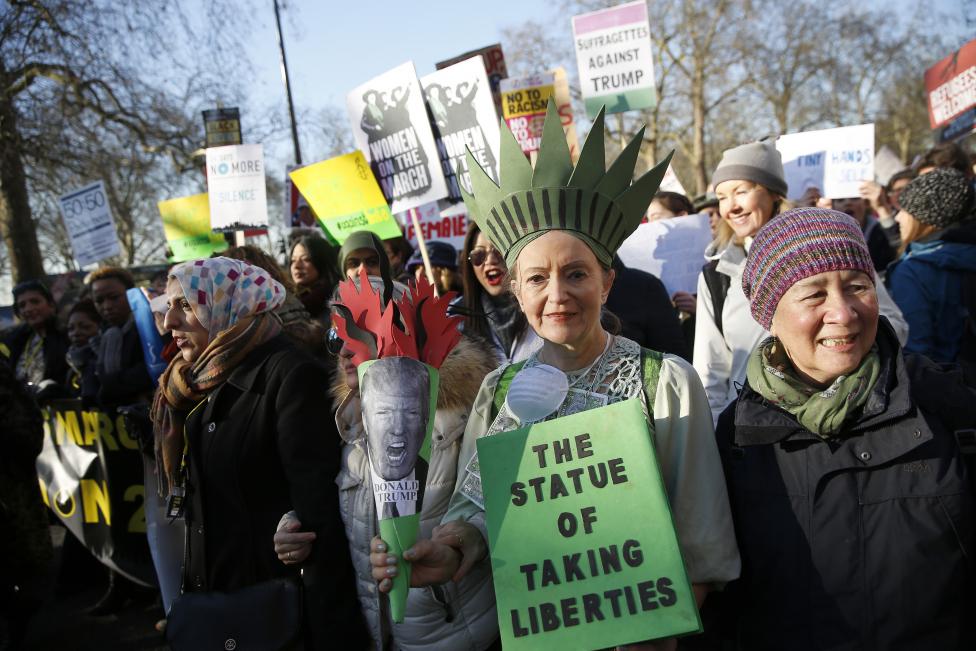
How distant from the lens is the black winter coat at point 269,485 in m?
2.45

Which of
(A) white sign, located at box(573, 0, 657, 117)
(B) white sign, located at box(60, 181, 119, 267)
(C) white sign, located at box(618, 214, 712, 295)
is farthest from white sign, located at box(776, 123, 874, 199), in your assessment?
(B) white sign, located at box(60, 181, 119, 267)

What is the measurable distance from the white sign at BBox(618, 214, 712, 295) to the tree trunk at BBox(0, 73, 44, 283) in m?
13.0

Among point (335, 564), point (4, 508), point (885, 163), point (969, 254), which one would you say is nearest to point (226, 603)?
point (335, 564)

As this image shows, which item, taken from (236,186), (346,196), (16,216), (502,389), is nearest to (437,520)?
Result: (502,389)

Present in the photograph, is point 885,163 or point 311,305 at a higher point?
point 885,163

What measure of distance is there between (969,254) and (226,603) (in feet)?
11.1

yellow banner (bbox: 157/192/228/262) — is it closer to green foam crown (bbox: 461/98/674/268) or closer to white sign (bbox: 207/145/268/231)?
white sign (bbox: 207/145/268/231)

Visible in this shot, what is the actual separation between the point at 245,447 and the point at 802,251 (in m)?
1.89

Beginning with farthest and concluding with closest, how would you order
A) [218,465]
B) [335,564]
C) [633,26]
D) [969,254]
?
[633,26] → [969,254] → [218,465] → [335,564]

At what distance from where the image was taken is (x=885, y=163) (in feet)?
31.1

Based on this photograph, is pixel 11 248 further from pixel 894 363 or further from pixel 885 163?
pixel 894 363

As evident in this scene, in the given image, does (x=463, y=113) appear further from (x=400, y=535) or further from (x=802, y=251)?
(x=400, y=535)

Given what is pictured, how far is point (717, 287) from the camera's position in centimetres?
331

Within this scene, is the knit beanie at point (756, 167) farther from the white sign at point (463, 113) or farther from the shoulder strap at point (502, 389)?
the shoulder strap at point (502, 389)
